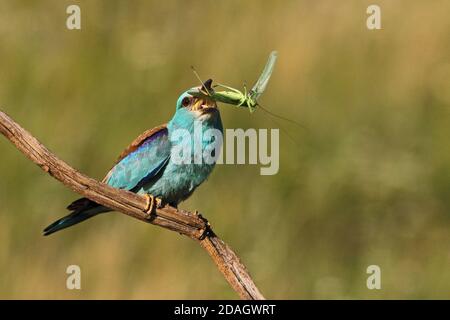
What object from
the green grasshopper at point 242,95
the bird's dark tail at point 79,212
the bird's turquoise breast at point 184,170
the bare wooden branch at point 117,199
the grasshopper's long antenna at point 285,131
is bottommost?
the bare wooden branch at point 117,199

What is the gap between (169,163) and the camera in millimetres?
5832

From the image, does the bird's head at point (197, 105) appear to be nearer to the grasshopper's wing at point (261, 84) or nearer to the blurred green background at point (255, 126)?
the grasshopper's wing at point (261, 84)

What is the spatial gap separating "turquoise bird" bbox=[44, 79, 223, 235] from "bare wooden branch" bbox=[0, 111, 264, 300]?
3.04 feet

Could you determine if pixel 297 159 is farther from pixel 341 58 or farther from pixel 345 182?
pixel 341 58

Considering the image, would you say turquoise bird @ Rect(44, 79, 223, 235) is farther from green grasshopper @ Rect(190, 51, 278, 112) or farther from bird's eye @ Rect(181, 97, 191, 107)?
green grasshopper @ Rect(190, 51, 278, 112)

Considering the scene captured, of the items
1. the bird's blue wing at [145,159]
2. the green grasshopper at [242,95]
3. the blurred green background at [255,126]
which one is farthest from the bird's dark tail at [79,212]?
the blurred green background at [255,126]

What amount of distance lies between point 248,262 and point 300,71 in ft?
5.08

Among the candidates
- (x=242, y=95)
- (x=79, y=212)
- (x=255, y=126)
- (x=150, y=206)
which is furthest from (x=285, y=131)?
(x=150, y=206)

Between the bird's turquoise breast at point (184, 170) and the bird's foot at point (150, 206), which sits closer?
the bird's foot at point (150, 206)

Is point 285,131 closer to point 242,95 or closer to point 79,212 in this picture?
point 242,95

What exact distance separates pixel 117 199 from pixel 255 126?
339 cm

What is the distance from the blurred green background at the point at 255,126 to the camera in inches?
307

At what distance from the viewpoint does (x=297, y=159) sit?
8.11 metres

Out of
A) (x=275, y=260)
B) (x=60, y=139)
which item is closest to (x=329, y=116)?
(x=275, y=260)
